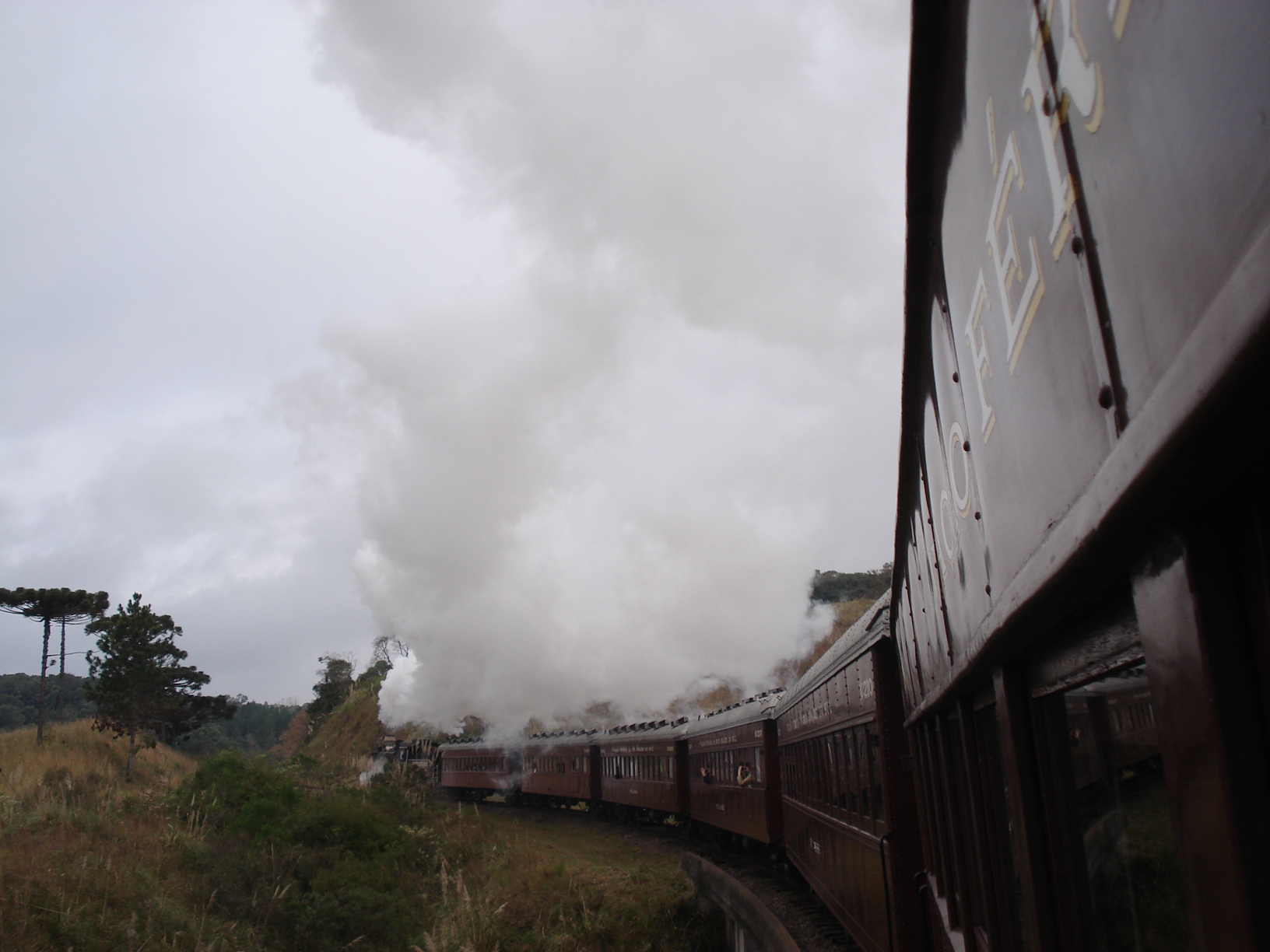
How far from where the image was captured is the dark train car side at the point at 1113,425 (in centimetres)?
77

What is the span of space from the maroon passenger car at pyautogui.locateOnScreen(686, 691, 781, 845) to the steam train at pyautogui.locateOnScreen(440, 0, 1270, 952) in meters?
10.6

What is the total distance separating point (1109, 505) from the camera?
101 cm

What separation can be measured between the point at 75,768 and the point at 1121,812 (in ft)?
77.3

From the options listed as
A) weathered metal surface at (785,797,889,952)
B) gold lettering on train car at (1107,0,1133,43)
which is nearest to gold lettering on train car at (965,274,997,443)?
gold lettering on train car at (1107,0,1133,43)

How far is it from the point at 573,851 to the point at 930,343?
18.0 meters

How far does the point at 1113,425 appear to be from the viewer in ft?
3.44

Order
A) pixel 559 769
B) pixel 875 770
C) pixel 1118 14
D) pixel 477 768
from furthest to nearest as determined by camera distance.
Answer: pixel 477 768 → pixel 559 769 → pixel 875 770 → pixel 1118 14

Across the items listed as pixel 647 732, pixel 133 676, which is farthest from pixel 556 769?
pixel 133 676

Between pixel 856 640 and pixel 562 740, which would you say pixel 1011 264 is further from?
pixel 562 740

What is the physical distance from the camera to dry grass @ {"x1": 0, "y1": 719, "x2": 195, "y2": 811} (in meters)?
15.2

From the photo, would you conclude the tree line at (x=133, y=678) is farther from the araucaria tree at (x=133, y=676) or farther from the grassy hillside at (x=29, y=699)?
the grassy hillside at (x=29, y=699)

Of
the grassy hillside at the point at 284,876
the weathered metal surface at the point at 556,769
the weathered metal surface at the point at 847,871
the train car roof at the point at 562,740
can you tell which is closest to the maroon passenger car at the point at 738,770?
the grassy hillside at the point at 284,876

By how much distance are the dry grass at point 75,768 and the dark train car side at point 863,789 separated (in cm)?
1153

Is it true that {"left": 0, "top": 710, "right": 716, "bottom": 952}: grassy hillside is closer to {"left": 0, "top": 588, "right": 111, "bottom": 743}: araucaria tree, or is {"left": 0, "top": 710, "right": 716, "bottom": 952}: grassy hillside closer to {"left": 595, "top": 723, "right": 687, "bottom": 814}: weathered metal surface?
{"left": 595, "top": 723, "right": 687, "bottom": 814}: weathered metal surface
